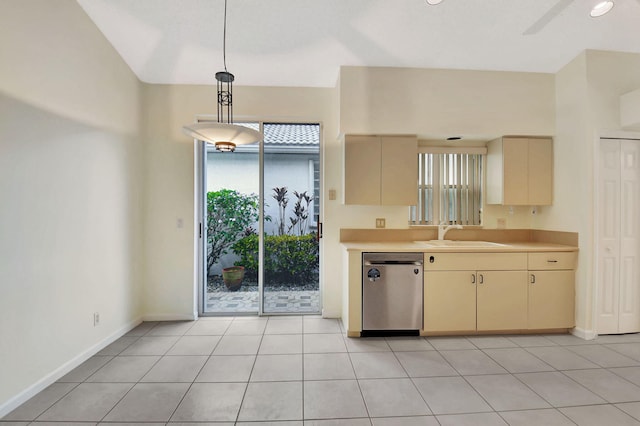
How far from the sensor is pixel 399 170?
11.0 feet

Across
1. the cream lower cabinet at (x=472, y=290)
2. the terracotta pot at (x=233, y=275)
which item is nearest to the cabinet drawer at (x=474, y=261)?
the cream lower cabinet at (x=472, y=290)

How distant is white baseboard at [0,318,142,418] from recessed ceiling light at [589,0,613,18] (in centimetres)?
525

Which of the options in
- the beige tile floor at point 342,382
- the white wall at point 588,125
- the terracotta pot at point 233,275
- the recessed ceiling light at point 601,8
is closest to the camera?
the beige tile floor at point 342,382

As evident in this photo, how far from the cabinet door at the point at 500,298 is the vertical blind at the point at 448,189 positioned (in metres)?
0.84

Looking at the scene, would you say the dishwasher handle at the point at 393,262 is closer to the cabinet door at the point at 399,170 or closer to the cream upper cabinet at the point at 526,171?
the cabinet door at the point at 399,170

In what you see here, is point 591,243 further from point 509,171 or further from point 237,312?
point 237,312

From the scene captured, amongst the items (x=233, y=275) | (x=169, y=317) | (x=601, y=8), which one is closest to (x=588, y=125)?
(x=601, y=8)

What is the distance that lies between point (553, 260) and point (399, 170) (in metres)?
1.82

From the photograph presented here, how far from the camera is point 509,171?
3410 mm

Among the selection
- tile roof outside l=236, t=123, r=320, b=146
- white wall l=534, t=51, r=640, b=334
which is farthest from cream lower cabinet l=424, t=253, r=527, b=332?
tile roof outside l=236, t=123, r=320, b=146

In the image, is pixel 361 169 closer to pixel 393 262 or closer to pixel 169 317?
pixel 393 262

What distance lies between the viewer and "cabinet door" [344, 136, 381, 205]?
→ 10.9 ft

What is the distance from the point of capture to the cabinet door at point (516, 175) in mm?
3402

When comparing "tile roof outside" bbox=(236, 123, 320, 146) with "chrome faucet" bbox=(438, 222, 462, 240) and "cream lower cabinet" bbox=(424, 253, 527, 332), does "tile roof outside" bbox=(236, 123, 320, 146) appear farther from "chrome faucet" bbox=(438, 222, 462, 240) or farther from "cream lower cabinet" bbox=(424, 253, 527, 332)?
"cream lower cabinet" bbox=(424, 253, 527, 332)
